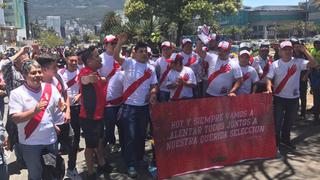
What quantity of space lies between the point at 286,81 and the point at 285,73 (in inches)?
5.0

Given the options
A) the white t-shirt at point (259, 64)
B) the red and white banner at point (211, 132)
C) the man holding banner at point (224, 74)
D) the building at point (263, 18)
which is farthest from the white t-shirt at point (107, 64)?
the building at point (263, 18)

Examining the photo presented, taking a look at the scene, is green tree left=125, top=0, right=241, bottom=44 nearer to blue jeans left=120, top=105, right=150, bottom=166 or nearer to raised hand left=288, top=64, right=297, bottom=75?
raised hand left=288, top=64, right=297, bottom=75

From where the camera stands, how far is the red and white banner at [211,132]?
6.30 m

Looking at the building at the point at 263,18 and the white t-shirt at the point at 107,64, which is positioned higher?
the building at the point at 263,18

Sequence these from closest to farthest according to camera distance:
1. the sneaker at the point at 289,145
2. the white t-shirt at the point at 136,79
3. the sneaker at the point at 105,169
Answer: the white t-shirt at the point at 136,79, the sneaker at the point at 105,169, the sneaker at the point at 289,145

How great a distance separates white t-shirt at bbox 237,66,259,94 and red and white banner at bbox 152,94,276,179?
0.77m

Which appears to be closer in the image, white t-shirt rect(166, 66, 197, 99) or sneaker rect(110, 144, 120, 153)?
white t-shirt rect(166, 66, 197, 99)

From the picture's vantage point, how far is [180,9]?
22000mm

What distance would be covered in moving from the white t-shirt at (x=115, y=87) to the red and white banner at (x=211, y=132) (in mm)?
1286

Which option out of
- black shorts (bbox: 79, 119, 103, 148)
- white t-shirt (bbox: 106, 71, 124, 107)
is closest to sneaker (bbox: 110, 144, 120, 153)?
white t-shirt (bbox: 106, 71, 124, 107)

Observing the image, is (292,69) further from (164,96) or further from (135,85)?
(135,85)

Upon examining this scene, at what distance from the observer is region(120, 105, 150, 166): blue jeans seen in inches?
260

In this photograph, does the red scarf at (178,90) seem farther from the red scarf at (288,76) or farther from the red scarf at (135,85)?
the red scarf at (288,76)

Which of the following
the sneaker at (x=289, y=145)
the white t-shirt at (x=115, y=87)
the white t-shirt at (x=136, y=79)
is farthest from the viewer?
the sneaker at (x=289, y=145)
